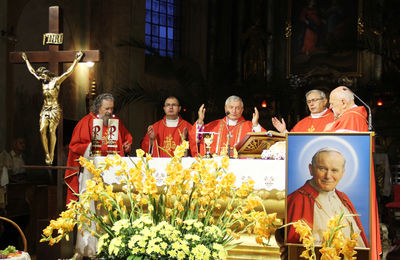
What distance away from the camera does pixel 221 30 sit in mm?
14758

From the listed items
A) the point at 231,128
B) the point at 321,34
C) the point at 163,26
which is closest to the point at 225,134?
the point at 231,128

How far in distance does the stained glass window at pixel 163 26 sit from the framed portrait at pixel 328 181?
9.42 m

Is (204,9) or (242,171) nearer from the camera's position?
(242,171)

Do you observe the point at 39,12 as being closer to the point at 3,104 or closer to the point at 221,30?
the point at 3,104

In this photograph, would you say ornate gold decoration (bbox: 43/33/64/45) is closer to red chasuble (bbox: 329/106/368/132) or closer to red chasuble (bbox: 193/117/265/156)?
red chasuble (bbox: 193/117/265/156)

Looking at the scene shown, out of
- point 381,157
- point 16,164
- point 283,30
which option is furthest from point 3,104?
point 283,30

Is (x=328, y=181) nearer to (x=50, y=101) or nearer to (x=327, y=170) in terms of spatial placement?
(x=327, y=170)

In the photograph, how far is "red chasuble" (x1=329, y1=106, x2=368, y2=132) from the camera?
4582 millimetres

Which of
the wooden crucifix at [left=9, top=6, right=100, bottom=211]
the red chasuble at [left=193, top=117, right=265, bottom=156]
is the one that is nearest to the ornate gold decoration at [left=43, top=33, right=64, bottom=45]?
the wooden crucifix at [left=9, top=6, right=100, bottom=211]

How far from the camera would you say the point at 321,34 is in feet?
46.6

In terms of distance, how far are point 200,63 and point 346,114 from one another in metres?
9.69

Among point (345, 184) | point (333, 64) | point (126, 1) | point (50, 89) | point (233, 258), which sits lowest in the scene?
point (233, 258)

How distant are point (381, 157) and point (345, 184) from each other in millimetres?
6345

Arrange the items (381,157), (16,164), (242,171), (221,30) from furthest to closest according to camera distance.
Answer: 1. (221,30)
2. (381,157)
3. (16,164)
4. (242,171)
